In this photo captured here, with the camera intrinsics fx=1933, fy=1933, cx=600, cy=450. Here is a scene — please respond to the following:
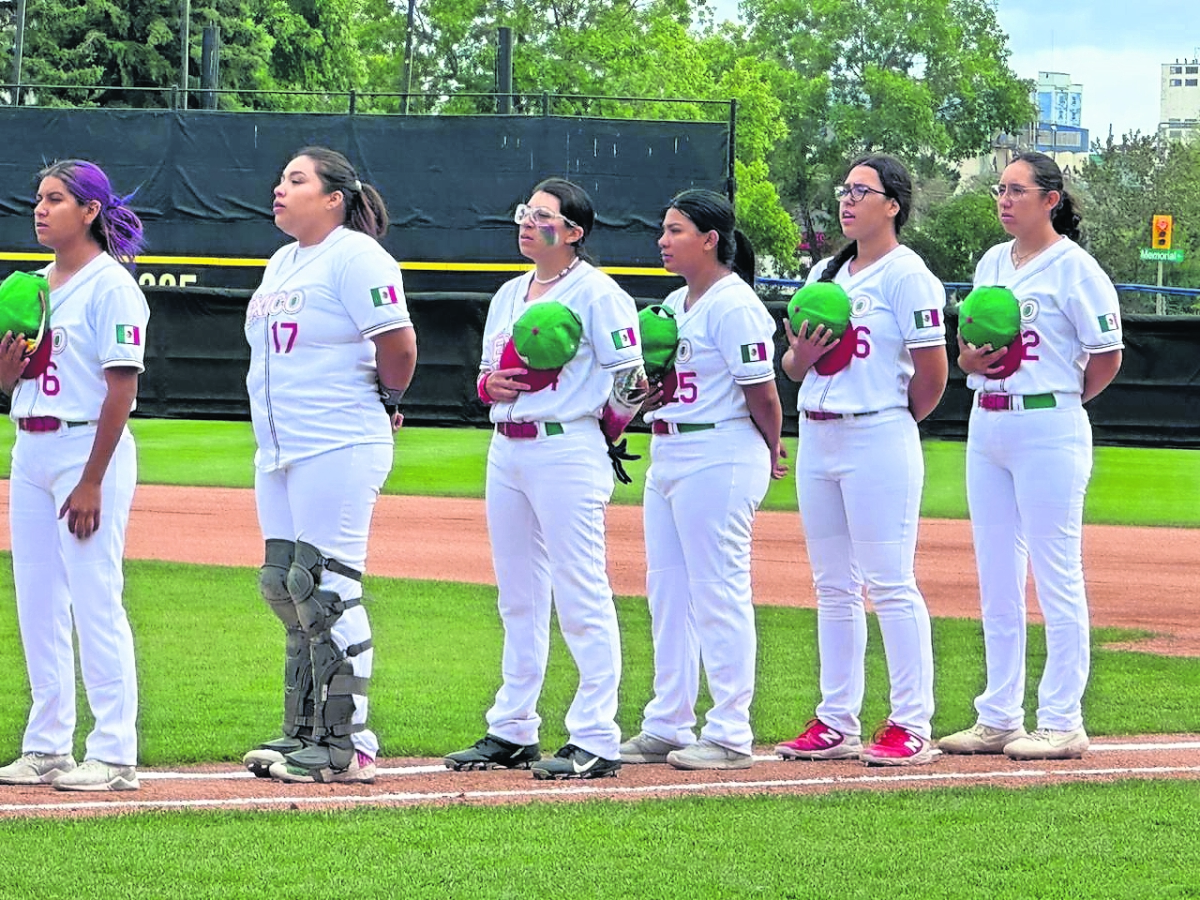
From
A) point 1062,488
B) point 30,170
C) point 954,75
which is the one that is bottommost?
point 1062,488

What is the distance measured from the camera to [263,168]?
24844 mm

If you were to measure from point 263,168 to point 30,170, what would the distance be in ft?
9.58

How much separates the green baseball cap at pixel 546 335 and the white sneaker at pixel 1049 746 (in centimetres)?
211

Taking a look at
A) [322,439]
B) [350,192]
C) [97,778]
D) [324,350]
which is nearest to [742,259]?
[350,192]

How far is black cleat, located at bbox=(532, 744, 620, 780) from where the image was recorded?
6.13m

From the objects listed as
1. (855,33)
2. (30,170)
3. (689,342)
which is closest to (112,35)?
(30,170)

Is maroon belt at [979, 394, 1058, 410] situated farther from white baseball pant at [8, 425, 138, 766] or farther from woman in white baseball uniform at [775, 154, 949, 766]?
white baseball pant at [8, 425, 138, 766]

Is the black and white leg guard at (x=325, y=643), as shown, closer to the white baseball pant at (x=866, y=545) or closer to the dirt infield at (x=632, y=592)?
the dirt infield at (x=632, y=592)

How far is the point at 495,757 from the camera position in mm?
6406

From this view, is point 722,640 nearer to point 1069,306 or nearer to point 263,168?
point 1069,306

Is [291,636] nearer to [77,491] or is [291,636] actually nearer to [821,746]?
[77,491]

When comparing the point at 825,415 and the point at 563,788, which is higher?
the point at 825,415

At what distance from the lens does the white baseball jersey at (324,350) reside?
5.86 metres

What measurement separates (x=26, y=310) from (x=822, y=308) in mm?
2546
